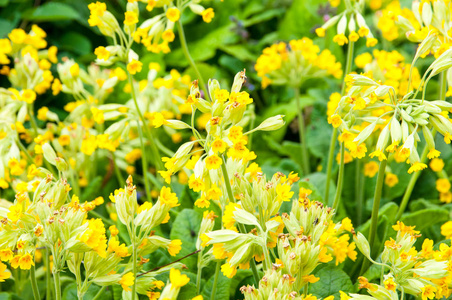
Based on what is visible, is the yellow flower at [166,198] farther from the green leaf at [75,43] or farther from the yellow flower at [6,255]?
the green leaf at [75,43]

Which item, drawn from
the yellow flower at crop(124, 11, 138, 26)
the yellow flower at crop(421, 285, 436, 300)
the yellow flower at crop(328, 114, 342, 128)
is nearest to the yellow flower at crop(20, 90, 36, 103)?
the yellow flower at crop(124, 11, 138, 26)

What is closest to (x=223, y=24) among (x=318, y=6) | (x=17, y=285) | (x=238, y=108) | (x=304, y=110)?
(x=318, y=6)

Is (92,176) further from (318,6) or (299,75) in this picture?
(318,6)

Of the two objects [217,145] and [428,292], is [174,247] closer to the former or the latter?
[217,145]

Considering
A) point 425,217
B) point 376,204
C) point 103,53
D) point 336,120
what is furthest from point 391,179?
point 103,53

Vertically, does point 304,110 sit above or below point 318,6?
below

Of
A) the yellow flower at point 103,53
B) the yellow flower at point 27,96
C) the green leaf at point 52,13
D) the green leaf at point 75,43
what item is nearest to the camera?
the yellow flower at point 103,53

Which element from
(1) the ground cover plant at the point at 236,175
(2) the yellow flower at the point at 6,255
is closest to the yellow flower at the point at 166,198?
(1) the ground cover plant at the point at 236,175
